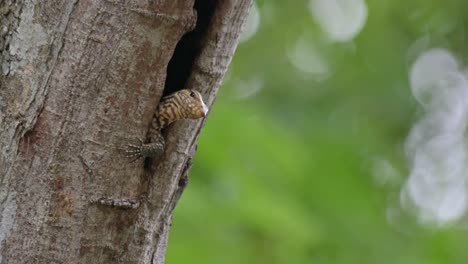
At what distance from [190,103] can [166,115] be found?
74 millimetres

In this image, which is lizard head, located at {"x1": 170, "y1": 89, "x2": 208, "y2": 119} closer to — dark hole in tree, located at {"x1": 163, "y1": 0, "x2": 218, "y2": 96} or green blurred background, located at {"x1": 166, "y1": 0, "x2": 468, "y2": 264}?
dark hole in tree, located at {"x1": 163, "y1": 0, "x2": 218, "y2": 96}

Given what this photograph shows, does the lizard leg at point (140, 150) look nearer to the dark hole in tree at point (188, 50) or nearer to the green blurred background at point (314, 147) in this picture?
the dark hole in tree at point (188, 50)

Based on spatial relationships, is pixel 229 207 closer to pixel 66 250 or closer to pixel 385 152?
pixel 66 250

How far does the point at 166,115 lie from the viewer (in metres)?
2.63

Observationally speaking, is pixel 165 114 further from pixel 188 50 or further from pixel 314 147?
pixel 314 147

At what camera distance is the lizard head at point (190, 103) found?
255 cm

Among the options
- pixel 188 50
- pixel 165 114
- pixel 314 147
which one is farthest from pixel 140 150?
pixel 314 147

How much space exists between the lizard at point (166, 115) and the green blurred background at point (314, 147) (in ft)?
5.94

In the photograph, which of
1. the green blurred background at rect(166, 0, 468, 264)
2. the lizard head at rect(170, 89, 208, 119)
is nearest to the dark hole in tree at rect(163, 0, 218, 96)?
the lizard head at rect(170, 89, 208, 119)

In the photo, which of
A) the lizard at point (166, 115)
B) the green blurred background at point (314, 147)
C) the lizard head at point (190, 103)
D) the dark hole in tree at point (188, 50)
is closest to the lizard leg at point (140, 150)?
the lizard at point (166, 115)

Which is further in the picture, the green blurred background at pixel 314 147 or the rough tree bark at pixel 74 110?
the green blurred background at pixel 314 147

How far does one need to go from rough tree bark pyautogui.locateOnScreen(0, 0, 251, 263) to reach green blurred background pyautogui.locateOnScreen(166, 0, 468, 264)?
1.90m

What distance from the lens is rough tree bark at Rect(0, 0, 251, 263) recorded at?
2.49m

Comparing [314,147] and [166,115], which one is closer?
[166,115]
